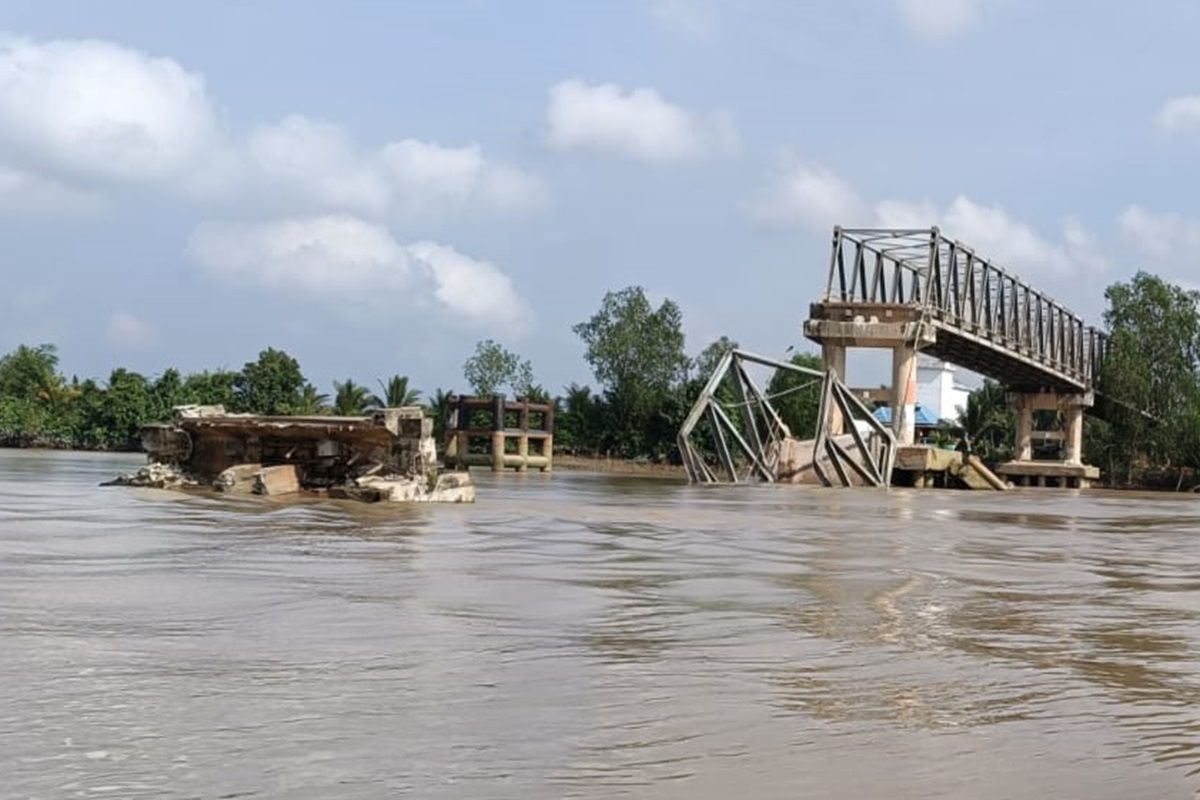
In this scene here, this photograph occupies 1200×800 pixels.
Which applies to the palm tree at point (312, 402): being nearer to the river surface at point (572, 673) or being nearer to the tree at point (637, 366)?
the tree at point (637, 366)

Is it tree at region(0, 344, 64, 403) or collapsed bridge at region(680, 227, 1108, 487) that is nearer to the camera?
collapsed bridge at region(680, 227, 1108, 487)

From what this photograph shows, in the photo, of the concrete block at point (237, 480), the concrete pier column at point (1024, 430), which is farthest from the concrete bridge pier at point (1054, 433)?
the concrete block at point (237, 480)

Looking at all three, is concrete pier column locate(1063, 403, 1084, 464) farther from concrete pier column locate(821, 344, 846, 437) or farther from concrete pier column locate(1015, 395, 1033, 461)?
concrete pier column locate(821, 344, 846, 437)

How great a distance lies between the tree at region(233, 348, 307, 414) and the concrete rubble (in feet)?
183

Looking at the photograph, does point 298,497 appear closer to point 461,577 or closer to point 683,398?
point 461,577

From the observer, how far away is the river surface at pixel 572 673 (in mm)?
4859

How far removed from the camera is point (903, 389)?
202 feet

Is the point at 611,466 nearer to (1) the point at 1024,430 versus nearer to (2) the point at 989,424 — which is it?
(1) the point at 1024,430

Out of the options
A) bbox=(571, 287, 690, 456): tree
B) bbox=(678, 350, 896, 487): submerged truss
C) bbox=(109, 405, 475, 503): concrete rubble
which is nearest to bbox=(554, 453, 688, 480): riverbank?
bbox=(571, 287, 690, 456): tree

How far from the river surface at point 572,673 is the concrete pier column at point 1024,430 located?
236ft

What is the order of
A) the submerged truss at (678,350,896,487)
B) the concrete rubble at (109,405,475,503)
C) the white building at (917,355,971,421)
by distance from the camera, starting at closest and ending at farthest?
the concrete rubble at (109,405,475,503) < the submerged truss at (678,350,896,487) < the white building at (917,355,971,421)

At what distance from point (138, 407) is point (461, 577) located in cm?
7595

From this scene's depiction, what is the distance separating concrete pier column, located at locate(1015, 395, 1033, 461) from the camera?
3305 inches

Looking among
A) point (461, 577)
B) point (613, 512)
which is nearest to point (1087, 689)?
point (461, 577)
